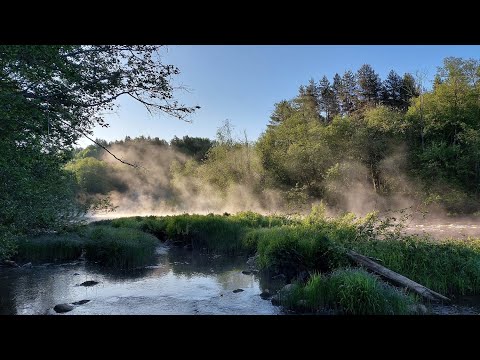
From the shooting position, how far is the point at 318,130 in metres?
21.0

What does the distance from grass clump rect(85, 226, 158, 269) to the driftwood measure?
16.5 ft

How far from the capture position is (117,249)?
953 cm

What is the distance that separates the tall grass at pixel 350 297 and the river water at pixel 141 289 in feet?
1.58

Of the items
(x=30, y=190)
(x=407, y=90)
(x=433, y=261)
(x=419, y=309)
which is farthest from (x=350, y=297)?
(x=407, y=90)

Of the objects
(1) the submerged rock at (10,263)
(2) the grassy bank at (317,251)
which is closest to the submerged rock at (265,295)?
(2) the grassy bank at (317,251)

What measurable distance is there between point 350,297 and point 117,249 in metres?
6.12

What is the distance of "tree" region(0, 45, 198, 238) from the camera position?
411 centimetres

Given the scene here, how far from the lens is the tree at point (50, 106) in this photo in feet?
13.5

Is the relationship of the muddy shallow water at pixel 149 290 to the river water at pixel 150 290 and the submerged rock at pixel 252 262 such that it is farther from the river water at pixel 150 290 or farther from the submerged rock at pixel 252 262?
the submerged rock at pixel 252 262

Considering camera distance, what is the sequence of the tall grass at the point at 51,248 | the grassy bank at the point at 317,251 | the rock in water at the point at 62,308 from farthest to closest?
the tall grass at the point at 51,248
the rock in water at the point at 62,308
the grassy bank at the point at 317,251

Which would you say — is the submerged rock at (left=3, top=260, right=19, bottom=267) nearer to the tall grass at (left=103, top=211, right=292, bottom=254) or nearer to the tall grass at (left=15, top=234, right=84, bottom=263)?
the tall grass at (left=15, top=234, right=84, bottom=263)
